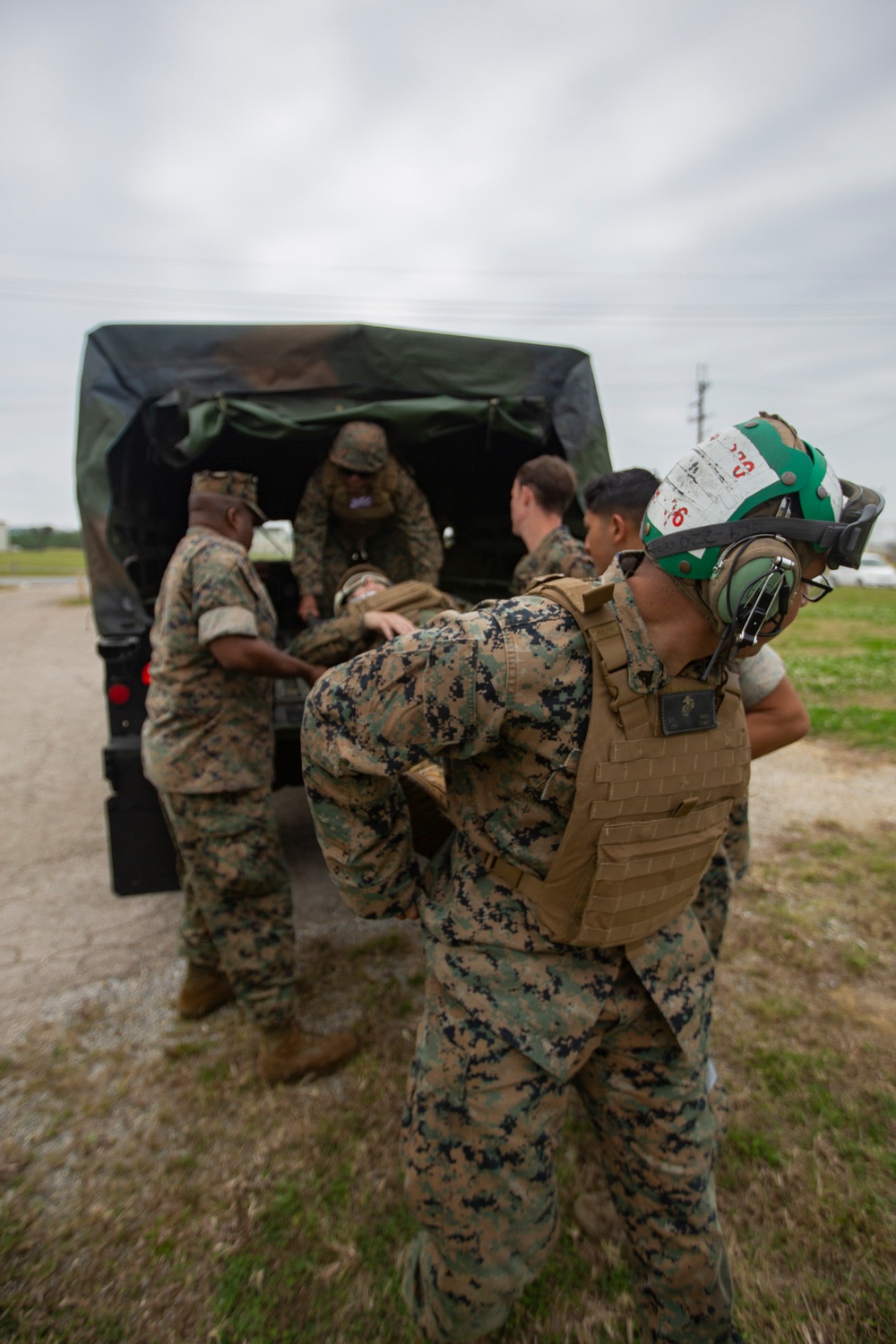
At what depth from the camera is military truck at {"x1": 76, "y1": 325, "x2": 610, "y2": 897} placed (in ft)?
10.4

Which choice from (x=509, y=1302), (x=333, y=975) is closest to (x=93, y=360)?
(x=333, y=975)

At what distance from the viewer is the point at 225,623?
7.89 ft

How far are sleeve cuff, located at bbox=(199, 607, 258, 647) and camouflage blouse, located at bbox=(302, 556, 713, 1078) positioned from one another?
92cm

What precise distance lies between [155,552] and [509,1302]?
3.62 metres

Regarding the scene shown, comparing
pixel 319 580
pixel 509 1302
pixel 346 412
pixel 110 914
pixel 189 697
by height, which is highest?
pixel 346 412

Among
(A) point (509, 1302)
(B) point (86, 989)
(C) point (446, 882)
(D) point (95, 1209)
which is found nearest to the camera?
(A) point (509, 1302)

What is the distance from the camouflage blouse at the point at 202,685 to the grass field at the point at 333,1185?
3.31 feet

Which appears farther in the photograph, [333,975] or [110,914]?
[110,914]

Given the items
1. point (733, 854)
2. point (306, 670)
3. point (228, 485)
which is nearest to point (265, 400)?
point (228, 485)

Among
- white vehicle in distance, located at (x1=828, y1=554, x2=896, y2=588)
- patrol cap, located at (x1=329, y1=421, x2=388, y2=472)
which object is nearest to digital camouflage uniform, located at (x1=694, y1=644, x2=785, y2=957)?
patrol cap, located at (x1=329, y1=421, x2=388, y2=472)

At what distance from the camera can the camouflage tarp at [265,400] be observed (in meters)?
3.25

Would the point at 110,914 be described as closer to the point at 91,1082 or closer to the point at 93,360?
the point at 91,1082

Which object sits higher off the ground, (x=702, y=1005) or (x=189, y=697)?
(x=189, y=697)

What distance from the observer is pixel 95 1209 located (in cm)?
205
